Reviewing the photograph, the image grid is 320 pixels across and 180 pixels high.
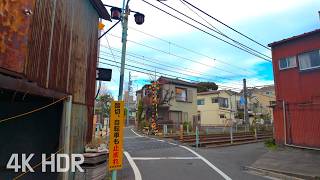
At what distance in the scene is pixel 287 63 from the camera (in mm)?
18219

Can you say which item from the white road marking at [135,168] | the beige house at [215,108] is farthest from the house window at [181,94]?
the white road marking at [135,168]

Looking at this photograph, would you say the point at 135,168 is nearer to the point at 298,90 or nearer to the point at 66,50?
the point at 66,50

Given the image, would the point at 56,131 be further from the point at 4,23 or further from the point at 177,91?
the point at 177,91

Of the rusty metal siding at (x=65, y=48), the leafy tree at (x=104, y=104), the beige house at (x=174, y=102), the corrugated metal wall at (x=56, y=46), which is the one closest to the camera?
the corrugated metal wall at (x=56, y=46)

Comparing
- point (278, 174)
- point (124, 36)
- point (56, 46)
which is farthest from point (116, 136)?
point (278, 174)

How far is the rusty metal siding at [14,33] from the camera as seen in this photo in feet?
17.8

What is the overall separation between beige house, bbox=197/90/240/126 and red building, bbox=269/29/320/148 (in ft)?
100

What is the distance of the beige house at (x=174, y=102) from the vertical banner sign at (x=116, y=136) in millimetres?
26789

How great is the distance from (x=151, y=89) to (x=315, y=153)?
23.1 metres

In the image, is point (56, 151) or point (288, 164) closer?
point (56, 151)

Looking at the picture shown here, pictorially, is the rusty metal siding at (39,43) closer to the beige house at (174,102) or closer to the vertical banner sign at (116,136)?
the vertical banner sign at (116,136)

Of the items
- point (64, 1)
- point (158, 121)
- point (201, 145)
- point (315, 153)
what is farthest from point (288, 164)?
point (158, 121)

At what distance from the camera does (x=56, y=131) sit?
8.41m

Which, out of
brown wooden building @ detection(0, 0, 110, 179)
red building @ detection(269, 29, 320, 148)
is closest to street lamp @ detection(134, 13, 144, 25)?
brown wooden building @ detection(0, 0, 110, 179)
